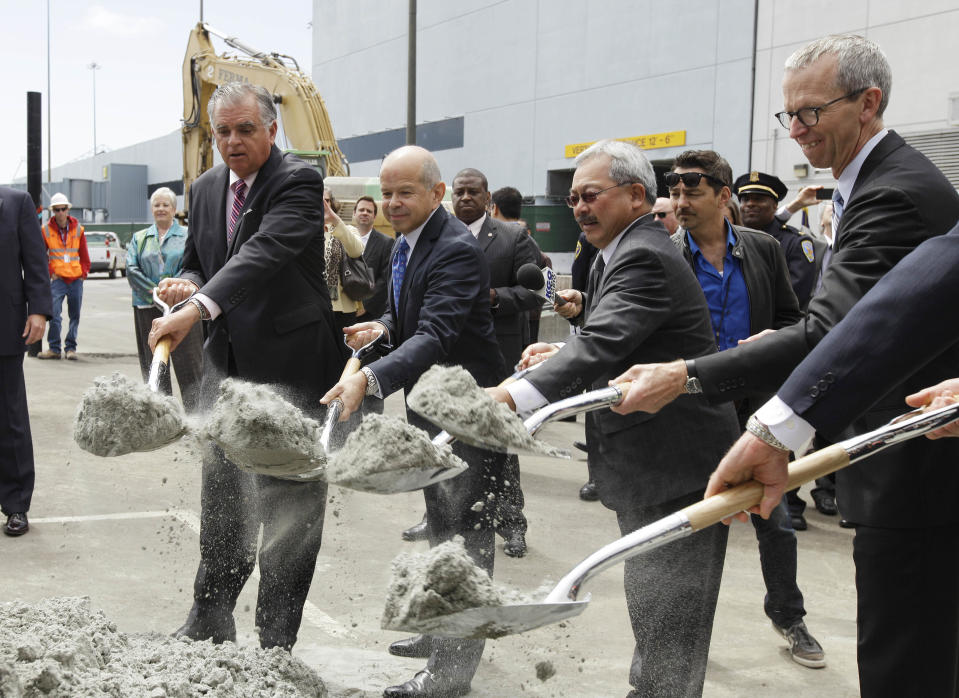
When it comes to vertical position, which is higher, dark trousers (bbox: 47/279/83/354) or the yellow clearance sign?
the yellow clearance sign

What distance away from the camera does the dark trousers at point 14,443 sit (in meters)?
5.25

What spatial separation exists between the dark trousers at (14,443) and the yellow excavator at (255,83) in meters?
9.07

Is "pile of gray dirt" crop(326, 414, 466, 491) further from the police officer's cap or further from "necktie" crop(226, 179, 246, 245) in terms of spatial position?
the police officer's cap

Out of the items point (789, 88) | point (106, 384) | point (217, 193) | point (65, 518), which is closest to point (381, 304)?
point (65, 518)

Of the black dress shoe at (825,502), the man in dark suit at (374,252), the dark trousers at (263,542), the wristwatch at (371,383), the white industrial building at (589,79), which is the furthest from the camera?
the white industrial building at (589,79)

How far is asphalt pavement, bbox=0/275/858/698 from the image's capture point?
12.3ft

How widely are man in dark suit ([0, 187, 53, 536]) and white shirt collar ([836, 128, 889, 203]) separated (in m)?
4.56

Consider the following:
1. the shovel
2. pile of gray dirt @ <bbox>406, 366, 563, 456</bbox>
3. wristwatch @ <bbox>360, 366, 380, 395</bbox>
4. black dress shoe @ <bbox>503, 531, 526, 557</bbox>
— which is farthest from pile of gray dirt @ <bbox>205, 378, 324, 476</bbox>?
black dress shoe @ <bbox>503, 531, 526, 557</bbox>

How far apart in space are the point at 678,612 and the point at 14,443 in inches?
161

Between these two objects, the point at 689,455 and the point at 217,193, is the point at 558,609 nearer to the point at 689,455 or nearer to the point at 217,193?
the point at 689,455

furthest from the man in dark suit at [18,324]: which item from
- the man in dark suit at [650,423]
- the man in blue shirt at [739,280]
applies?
the man in blue shirt at [739,280]

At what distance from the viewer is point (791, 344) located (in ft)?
8.38

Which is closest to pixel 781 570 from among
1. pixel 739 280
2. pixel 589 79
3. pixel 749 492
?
pixel 739 280

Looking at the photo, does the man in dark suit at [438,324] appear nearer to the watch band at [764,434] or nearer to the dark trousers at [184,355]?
the watch band at [764,434]
